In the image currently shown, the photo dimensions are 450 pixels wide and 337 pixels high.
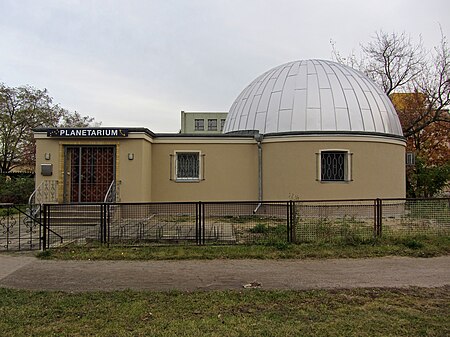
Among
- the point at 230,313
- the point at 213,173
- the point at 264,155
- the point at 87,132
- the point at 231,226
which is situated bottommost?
the point at 230,313

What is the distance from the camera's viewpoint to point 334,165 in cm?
1593

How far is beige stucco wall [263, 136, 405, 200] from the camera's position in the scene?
1566cm

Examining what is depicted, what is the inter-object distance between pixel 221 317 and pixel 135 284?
2072mm

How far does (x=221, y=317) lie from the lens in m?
4.84

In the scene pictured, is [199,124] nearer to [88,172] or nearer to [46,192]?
[88,172]

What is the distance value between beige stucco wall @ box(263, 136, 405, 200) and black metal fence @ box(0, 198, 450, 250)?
3.96m

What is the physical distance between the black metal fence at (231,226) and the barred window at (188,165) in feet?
16.6

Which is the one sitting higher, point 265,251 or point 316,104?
point 316,104

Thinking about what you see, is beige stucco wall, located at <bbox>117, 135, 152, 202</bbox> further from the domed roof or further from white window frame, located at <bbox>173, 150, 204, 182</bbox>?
the domed roof

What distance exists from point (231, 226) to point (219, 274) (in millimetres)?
3792

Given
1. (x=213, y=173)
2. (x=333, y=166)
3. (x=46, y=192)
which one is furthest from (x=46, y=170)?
(x=333, y=166)

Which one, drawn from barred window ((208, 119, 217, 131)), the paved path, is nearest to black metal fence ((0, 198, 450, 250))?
A: the paved path

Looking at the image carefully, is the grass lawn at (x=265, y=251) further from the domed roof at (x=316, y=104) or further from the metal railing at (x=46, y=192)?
the domed roof at (x=316, y=104)

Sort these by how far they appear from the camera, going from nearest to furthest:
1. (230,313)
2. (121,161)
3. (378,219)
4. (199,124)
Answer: (230,313), (378,219), (121,161), (199,124)
